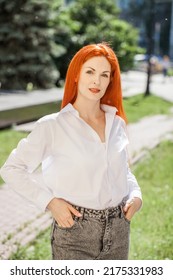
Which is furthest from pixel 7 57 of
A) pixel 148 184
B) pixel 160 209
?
pixel 160 209

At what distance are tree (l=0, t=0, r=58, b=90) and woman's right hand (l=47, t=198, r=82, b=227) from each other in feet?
39.8

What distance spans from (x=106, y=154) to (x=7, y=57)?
13.4 meters

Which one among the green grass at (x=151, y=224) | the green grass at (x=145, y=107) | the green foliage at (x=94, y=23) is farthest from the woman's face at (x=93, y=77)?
the green foliage at (x=94, y=23)

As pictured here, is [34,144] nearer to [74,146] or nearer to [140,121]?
[74,146]

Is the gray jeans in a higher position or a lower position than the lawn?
higher

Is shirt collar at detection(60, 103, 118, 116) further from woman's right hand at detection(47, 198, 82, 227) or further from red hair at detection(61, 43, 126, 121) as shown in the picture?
woman's right hand at detection(47, 198, 82, 227)

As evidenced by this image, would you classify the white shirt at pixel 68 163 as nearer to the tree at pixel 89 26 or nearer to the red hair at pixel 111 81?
the red hair at pixel 111 81

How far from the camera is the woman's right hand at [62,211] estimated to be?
5.39 feet

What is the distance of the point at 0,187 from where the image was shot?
193 inches

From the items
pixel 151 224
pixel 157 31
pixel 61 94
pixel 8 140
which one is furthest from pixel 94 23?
pixel 151 224

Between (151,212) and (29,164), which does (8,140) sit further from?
(29,164)

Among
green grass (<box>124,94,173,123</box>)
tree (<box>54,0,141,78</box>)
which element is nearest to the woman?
green grass (<box>124,94,173,123</box>)

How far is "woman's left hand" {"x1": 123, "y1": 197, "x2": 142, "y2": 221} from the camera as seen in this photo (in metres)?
1.73

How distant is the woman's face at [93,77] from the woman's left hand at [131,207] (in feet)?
1.31
